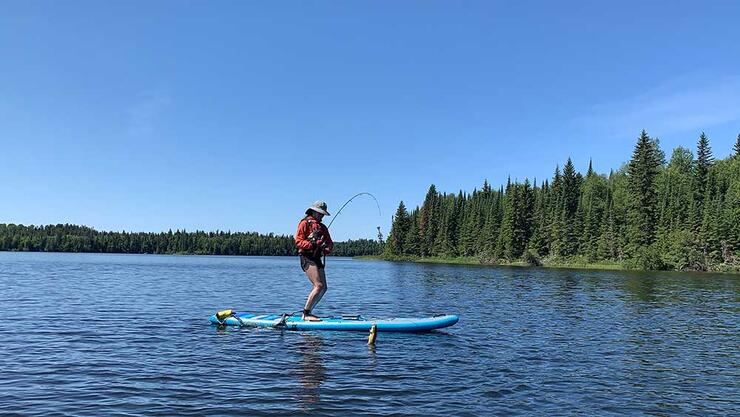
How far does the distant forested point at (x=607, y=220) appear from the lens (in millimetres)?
101250

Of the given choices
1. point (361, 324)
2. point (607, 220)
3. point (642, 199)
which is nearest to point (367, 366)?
point (361, 324)

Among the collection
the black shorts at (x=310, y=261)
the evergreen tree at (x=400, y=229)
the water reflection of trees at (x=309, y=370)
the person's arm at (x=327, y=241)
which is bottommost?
the water reflection of trees at (x=309, y=370)

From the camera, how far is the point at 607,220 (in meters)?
120

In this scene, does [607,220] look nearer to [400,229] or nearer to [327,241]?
[400,229]

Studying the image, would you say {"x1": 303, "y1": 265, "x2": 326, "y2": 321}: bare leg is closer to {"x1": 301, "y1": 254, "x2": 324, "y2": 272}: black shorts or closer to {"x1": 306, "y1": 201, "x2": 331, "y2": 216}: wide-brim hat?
{"x1": 301, "y1": 254, "x2": 324, "y2": 272}: black shorts

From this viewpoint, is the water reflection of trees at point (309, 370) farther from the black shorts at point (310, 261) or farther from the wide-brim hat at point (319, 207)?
the wide-brim hat at point (319, 207)

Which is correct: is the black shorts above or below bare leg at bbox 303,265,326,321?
above

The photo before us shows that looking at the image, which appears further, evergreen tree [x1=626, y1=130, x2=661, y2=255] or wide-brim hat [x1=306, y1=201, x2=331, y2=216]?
evergreen tree [x1=626, y1=130, x2=661, y2=255]

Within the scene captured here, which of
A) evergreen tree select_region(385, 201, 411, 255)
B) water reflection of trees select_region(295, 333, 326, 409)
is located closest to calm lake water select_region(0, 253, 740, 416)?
water reflection of trees select_region(295, 333, 326, 409)

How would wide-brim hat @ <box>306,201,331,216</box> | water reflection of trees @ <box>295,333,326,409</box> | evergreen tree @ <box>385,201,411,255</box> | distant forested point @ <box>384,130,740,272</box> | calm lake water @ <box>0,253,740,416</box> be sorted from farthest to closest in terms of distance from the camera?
1. evergreen tree @ <box>385,201,411,255</box>
2. distant forested point @ <box>384,130,740,272</box>
3. wide-brim hat @ <box>306,201,331,216</box>
4. water reflection of trees @ <box>295,333,326,409</box>
5. calm lake water @ <box>0,253,740,416</box>

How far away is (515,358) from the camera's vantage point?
1576 centimetres

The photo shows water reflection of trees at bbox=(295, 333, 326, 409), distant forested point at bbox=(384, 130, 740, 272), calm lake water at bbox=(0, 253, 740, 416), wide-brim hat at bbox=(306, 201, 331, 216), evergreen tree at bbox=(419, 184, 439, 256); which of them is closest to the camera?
calm lake water at bbox=(0, 253, 740, 416)

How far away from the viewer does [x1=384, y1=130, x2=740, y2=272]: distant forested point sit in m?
101

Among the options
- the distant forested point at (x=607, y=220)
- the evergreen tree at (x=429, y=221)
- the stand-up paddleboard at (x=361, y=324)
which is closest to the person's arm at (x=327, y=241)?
the stand-up paddleboard at (x=361, y=324)
